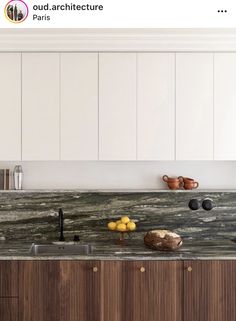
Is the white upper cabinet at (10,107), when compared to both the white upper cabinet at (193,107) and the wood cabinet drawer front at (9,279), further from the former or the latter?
the white upper cabinet at (193,107)

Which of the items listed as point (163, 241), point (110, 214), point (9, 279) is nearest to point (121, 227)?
point (110, 214)

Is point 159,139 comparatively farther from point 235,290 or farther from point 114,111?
point 235,290

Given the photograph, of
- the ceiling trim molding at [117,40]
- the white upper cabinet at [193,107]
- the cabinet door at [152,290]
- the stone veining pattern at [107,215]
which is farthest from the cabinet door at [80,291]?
the ceiling trim molding at [117,40]

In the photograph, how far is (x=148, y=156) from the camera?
10.9 ft

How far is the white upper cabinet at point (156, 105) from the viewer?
3314mm

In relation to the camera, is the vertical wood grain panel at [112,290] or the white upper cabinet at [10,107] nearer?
the vertical wood grain panel at [112,290]

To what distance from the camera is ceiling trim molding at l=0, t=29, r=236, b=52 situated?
3.21 m

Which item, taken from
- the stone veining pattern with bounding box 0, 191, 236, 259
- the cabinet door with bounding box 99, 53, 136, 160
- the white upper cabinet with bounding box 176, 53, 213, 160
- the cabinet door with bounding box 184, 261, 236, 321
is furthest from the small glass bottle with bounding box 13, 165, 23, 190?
the cabinet door with bounding box 184, 261, 236, 321

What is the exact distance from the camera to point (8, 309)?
2994 millimetres

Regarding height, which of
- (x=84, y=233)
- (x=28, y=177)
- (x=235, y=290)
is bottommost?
(x=235, y=290)

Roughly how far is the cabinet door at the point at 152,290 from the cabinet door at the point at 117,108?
0.88 metres

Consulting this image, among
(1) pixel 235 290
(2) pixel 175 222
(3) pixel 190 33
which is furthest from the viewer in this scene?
(2) pixel 175 222

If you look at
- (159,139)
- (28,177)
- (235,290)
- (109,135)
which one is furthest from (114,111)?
(235,290)
